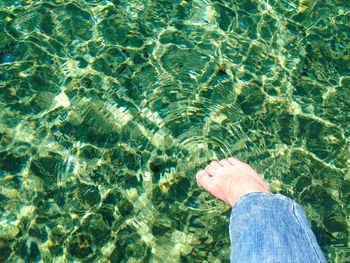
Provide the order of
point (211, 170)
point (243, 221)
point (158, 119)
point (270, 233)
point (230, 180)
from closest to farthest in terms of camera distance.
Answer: point (270, 233) < point (243, 221) < point (230, 180) < point (211, 170) < point (158, 119)

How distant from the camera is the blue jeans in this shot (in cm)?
214

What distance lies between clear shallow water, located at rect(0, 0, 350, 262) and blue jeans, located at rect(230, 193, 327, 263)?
1.44ft

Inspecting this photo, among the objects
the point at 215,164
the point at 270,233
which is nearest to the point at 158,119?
the point at 215,164

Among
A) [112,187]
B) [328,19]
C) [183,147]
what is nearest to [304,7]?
[328,19]

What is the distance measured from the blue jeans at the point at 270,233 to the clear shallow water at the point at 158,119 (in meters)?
0.44

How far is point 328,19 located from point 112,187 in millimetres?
2609

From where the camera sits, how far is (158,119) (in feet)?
11.0

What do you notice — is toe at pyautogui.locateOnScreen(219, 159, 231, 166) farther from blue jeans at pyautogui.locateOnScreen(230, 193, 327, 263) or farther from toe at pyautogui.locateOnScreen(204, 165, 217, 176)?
blue jeans at pyautogui.locateOnScreen(230, 193, 327, 263)

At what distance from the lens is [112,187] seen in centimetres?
302

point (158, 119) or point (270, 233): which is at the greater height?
point (270, 233)

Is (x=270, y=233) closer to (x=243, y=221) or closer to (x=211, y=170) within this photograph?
(x=243, y=221)

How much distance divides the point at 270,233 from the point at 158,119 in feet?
4.58

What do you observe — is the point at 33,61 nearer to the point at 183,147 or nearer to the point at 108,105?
the point at 108,105

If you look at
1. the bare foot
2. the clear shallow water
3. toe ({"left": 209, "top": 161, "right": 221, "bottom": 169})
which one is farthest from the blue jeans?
toe ({"left": 209, "top": 161, "right": 221, "bottom": 169})
